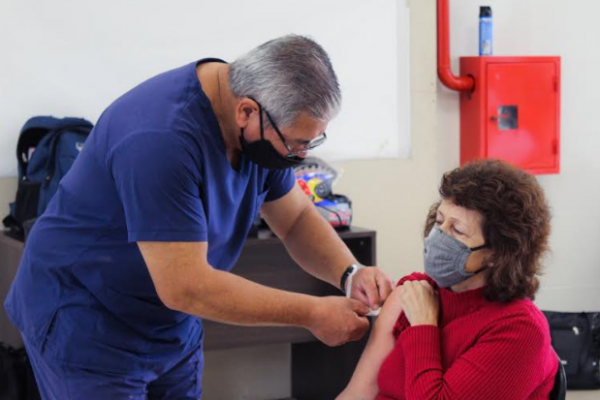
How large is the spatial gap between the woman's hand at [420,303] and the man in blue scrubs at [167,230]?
0.35 feet

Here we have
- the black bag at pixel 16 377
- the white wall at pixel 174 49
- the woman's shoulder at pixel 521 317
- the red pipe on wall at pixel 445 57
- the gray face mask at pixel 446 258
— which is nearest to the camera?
the woman's shoulder at pixel 521 317

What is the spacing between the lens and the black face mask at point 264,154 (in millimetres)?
1670

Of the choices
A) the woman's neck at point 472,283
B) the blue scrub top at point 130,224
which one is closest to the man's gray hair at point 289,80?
the blue scrub top at point 130,224

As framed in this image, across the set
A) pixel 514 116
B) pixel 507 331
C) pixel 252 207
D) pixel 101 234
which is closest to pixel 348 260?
pixel 252 207

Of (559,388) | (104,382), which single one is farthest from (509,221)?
(104,382)

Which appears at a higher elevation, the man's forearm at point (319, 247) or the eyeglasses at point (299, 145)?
the eyeglasses at point (299, 145)

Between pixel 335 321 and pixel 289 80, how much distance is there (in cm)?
50

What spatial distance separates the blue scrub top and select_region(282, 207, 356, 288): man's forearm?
0.21 meters

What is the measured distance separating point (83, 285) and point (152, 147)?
1.32 feet

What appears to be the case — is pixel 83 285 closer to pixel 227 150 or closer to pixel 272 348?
pixel 227 150

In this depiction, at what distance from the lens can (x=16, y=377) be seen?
9.57 ft

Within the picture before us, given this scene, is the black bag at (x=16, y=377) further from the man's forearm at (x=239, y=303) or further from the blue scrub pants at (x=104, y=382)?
the man's forearm at (x=239, y=303)

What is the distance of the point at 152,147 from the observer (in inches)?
59.9

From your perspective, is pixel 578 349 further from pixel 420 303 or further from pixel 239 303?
pixel 239 303
